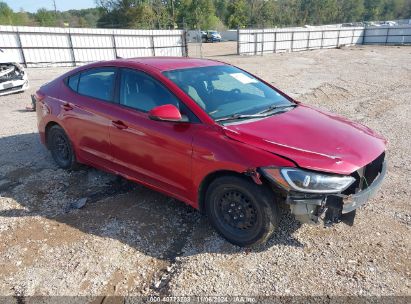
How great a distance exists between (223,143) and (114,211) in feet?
5.38

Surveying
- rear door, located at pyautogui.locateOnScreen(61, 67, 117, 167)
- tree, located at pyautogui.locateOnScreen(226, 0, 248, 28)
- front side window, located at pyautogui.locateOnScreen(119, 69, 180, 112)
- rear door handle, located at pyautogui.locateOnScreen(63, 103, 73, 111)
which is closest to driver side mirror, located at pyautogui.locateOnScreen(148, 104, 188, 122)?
front side window, located at pyautogui.locateOnScreen(119, 69, 180, 112)

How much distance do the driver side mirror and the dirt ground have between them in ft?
3.74

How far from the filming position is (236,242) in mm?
3135

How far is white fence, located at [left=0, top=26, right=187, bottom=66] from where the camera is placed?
16609 millimetres

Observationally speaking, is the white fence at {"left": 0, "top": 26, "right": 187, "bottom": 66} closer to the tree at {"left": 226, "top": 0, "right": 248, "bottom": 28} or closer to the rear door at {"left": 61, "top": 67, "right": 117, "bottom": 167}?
the rear door at {"left": 61, "top": 67, "right": 117, "bottom": 167}

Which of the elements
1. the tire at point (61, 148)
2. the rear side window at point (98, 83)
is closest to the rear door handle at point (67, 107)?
the rear side window at point (98, 83)

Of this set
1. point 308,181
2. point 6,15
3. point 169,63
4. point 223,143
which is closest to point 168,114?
point 223,143

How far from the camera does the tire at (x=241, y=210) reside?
286 cm

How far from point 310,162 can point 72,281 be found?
2169 mm

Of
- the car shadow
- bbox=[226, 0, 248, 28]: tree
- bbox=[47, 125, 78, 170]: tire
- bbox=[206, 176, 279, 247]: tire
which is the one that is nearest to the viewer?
bbox=[206, 176, 279, 247]: tire

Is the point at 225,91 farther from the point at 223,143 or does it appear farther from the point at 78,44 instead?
the point at 78,44

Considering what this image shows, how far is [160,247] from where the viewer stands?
3215mm

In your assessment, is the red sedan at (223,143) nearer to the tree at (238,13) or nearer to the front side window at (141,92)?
the front side window at (141,92)

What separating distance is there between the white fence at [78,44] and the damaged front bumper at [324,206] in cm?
1323
